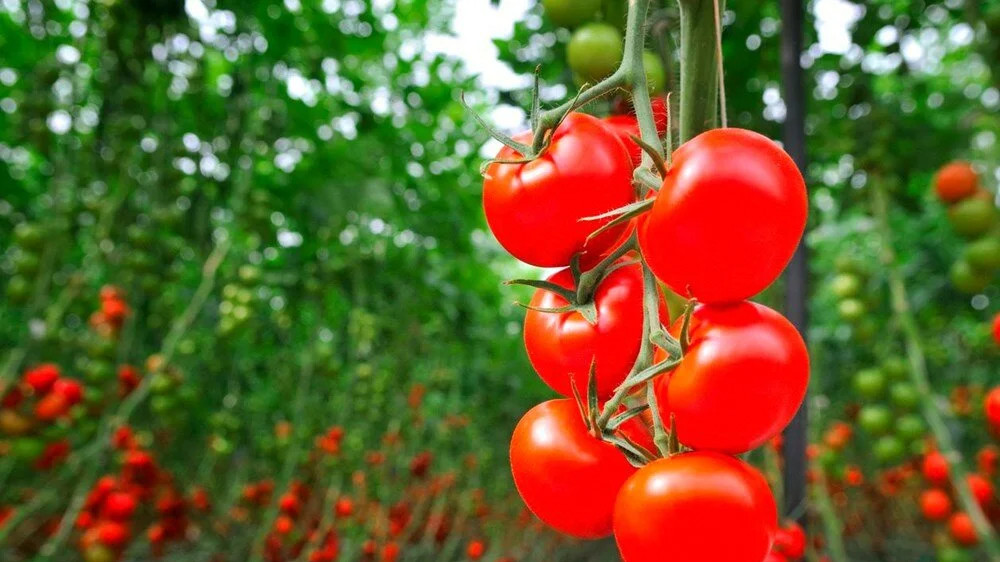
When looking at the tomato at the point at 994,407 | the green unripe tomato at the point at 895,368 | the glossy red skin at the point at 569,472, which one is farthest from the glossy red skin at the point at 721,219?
the green unripe tomato at the point at 895,368

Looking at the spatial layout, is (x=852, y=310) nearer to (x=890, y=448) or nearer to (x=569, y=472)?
(x=890, y=448)

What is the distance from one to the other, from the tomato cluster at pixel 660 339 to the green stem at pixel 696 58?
1.5 inches

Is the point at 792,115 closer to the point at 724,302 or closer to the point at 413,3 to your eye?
the point at 724,302

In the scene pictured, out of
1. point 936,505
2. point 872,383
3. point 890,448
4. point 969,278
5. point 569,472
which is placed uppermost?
point 569,472

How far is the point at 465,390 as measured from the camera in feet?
12.0

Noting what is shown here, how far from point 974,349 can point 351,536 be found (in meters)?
2.10

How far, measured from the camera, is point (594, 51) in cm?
70

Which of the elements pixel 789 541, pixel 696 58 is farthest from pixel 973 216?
pixel 696 58

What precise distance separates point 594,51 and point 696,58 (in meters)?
0.35

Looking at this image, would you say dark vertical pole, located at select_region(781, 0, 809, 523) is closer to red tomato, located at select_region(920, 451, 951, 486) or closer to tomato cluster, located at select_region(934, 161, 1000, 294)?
tomato cluster, located at select_region(934, 161, 1000, 294)

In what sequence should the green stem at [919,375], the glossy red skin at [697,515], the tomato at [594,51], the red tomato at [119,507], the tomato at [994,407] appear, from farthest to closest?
1. the red tomato at [119,507]
2. the green stem at [919,375]
3. the tomato at [994,407]
4. the tomato at [594,51]
5. the glossy red skin at [697,515]

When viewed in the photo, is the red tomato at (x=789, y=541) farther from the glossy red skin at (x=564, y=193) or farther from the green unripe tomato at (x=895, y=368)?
the green unripe tomato at (x=895, y=368)

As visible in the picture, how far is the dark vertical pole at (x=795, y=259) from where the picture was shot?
34.3 inches

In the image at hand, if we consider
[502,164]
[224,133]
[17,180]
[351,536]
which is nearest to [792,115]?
[502,164]
